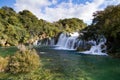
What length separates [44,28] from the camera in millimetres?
92500

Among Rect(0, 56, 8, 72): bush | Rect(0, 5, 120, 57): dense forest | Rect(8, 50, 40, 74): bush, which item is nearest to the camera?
Rect(8, 50, 40, 74): bush

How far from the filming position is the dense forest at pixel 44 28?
119 ft

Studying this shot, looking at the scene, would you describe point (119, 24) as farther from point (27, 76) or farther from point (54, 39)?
point (54, 39)

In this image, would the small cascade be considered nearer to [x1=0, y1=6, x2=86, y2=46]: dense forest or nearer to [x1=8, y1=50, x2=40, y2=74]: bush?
[x1=0, y1=6, x2=86, y2=46]: dense forest

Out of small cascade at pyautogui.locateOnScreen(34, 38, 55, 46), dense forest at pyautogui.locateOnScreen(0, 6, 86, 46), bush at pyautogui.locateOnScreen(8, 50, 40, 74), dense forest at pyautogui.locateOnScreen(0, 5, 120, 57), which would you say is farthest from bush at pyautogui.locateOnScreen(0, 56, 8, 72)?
small cascade at pyautogui.locateOnScreen(34, 38, 55, 46)

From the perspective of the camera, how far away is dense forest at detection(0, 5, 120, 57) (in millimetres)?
36141

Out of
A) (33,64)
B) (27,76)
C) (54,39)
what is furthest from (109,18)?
(54,39)

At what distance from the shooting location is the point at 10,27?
73.4 meters

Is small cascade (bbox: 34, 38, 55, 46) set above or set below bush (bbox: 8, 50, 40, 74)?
above

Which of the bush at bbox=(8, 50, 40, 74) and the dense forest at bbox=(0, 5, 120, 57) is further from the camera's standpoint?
the dense forest at bbox=(0, 5, 120, 57)

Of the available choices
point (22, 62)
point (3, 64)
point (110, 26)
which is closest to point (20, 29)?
point (110, 26)

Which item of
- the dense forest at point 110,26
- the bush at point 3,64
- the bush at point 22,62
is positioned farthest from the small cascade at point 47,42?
the bush at point 3,64

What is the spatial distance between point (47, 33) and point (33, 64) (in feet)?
239

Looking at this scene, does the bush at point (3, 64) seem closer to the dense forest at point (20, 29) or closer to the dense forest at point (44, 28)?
the dense forest at point (44, 28)
